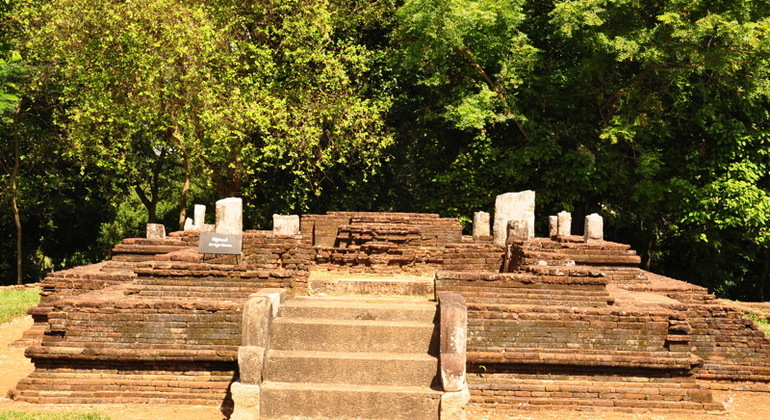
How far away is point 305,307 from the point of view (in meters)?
8.38

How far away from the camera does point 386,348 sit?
7875mm

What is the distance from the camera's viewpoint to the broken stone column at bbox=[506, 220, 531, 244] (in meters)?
12.4

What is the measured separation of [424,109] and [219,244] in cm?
1254

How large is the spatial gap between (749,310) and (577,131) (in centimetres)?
678

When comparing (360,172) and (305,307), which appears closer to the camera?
(305,307)

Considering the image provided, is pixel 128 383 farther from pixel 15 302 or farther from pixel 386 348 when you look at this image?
pixel 15 302

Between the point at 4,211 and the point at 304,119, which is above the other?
the point at 304,119

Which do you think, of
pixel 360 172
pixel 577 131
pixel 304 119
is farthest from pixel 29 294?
pixel 577 131

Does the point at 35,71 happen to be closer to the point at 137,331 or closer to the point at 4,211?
the point at 4,211

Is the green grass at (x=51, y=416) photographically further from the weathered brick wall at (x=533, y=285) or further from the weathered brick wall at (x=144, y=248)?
the weathered brick wall at (x=144, y=248)

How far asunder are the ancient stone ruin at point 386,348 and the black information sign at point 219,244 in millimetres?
31

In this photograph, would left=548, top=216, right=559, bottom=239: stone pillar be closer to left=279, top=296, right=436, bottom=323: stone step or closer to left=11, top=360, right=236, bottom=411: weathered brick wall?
left=279, top=296, right=436, bottom=323: stone step

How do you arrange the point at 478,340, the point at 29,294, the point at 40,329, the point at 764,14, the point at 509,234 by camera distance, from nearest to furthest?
the point at 478,340 < the point at 40,329 < the point at 509,234 < the point at 29,294 < the point at 764,14

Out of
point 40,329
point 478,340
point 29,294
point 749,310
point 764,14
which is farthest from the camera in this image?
point 764,14
